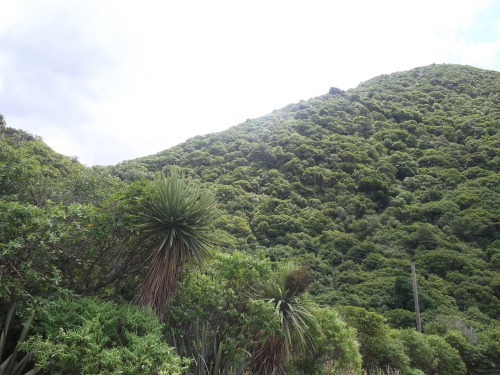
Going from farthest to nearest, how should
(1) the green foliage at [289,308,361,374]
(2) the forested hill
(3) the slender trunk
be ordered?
1. (2) the forested hill
2. (1) the green foliage at [289,308,361,374]
3. (3) the slender trunk

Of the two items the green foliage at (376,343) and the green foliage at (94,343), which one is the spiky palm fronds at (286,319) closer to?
the green foliage at (94,343)

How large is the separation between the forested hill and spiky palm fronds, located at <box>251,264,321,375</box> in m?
6.77

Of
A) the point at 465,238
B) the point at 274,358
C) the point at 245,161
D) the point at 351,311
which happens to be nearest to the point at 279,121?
Answer: the point at 245,161

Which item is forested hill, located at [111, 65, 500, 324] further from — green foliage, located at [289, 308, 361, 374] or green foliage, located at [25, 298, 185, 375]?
green foliage, located at [25, 298, 185, 375]

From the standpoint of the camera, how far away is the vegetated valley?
4227 millimetres

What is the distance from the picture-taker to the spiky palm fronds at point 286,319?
7102 millimetres

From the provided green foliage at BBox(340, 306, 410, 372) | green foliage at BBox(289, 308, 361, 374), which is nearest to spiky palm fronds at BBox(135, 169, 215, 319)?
green foliage at BBox(289, 308, 361, 374)

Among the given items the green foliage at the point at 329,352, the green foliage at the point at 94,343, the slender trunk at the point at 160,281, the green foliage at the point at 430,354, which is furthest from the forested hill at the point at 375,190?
the green foliage at the point at 94,343

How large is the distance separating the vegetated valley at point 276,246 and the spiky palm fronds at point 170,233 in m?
0.03

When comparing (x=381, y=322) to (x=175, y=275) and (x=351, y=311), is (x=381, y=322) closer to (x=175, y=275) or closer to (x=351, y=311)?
(x=351, y=311)

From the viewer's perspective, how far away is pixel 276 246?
24.7 m

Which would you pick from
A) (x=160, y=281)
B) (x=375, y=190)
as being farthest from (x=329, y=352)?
(x=375, y=190)

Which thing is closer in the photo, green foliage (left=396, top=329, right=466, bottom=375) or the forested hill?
green foliage (left=396, top=329, right=466, bottom=375)

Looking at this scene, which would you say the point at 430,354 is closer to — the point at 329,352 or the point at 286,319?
the point at 329,352
